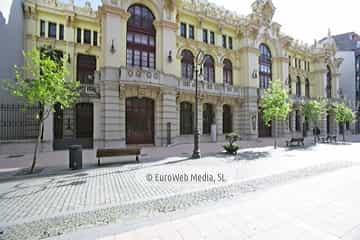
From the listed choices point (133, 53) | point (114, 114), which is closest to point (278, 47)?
point (133, 53)

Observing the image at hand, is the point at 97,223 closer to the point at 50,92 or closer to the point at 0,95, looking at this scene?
the point at 50,92

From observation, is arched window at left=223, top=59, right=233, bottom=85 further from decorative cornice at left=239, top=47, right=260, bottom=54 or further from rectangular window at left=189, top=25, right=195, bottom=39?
rectangular window at left=189, top=25, right=195, bottom=39

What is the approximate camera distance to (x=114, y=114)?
18531 millimetres

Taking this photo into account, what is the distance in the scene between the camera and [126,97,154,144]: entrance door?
66.3 ft

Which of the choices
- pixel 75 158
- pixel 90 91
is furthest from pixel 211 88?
pixel 75 158

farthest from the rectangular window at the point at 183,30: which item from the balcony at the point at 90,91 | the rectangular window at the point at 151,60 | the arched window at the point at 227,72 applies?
the balcony at the point at 90,91

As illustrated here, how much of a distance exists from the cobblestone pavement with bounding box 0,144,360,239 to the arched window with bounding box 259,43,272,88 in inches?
882

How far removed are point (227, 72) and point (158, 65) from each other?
1164cm

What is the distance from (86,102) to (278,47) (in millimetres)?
28713

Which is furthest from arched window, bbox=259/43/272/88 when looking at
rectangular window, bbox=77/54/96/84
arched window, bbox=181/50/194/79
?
rectangular window, bbox=77/54/96/84

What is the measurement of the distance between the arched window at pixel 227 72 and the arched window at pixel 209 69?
6.65 ft

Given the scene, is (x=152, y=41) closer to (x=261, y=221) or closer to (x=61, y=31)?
(x=61, y=31)

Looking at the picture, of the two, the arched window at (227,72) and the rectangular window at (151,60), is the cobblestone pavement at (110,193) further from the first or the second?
the arched window at (227,72)

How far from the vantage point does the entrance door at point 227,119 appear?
92.9ft
